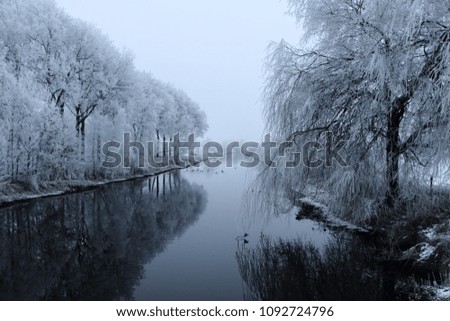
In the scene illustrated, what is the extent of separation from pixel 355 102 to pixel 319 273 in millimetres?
4666

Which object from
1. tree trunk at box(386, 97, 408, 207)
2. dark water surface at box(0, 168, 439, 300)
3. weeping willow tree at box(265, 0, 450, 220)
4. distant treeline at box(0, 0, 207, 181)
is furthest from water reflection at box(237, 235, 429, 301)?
distant treeline at box(0, 0, 207, 181)

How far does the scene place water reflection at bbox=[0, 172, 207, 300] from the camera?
26.9ft

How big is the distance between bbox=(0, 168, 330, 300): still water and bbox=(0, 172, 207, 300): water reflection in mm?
25

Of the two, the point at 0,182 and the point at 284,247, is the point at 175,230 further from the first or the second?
the point at 0,182

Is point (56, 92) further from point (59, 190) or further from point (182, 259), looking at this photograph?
point (182, 259)

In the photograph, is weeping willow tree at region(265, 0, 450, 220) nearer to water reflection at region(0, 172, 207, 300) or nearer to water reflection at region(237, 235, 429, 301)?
water reflection at region(237, 235, 429, 301)

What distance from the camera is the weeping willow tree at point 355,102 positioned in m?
8.37

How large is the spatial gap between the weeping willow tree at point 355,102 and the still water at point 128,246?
2.13m

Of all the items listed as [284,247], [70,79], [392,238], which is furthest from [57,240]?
[70,79]

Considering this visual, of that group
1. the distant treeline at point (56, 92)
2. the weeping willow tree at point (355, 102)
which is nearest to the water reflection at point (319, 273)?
the weeping willow tree at point (355, 102)

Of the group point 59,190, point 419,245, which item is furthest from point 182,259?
point 59,190

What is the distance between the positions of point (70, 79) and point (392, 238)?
2398cm

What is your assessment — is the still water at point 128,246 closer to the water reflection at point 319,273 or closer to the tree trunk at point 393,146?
the water reflection at point 319,273
